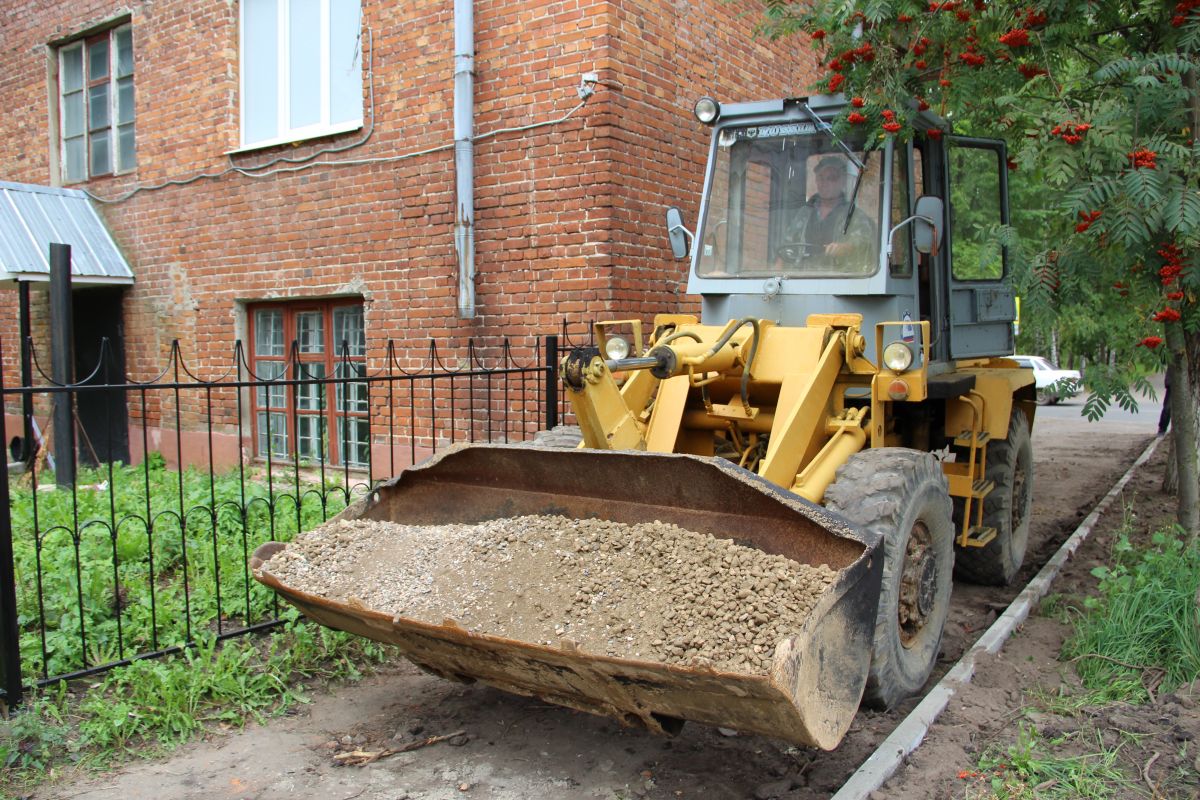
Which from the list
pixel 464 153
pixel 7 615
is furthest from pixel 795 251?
pixel 7 615

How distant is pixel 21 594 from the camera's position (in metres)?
5.08

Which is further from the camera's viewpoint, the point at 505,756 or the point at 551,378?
the point at 551,378

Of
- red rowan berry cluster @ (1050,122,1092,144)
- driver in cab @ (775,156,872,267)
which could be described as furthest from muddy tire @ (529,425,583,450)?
red rowan berry cluster @ (1050,122,1092,144)

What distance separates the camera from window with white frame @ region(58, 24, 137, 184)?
10.6 metres

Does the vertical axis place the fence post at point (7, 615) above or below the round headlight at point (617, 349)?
below

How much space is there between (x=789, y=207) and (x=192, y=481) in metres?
5.73

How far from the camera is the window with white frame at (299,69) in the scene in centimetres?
873

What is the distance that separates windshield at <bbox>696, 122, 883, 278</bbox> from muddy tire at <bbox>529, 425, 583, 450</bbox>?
3.74 feet

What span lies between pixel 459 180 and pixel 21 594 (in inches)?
168

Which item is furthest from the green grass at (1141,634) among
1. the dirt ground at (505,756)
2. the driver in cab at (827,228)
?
the driver in cab at (827,228)

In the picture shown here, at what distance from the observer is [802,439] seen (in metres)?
4.22

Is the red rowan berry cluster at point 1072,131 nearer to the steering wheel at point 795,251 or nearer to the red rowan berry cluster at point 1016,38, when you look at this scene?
the red rowan berry cluster at point 1016,38

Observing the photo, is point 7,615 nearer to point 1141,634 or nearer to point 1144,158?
point 1141,634

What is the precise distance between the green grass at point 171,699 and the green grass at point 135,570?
7.7 inches
